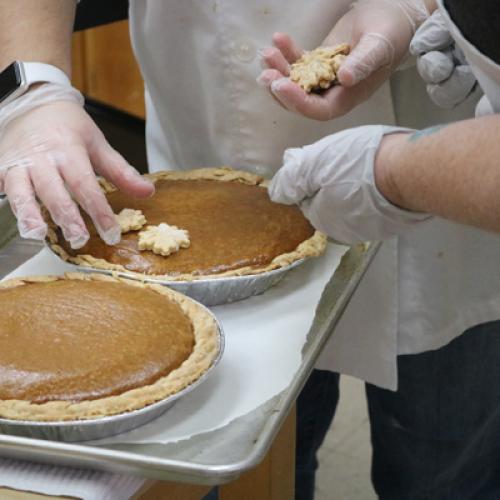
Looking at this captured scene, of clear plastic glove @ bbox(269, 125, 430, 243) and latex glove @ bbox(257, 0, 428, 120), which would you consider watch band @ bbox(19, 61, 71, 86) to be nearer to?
latex glove @ bbox(257, 0, 428, 120)

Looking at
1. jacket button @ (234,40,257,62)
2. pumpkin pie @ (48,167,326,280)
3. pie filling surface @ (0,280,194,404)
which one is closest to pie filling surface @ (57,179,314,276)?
pumpkin pie @ (48,167,326,280)

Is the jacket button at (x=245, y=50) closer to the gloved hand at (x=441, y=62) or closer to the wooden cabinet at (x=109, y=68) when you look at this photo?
the gloved hand at (x=441, y=62)

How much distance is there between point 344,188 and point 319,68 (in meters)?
0.31

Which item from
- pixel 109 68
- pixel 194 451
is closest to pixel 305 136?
pixel 194 451

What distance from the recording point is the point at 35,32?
164 cm

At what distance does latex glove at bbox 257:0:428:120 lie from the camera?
1465mm

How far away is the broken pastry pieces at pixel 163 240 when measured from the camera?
4.79 ft

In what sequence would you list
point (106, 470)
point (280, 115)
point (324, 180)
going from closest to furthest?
1. point (106, 470)
2. point (324, 180)
3. point (280, 115)

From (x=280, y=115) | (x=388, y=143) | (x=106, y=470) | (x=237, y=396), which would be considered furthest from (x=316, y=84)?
(x=106, y=470)

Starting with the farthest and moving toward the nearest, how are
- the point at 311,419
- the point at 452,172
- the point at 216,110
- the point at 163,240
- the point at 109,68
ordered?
the point at 109,68 → the point at 311,419 → the point at 216,110 → the point at 163,240 → the point at 452,172

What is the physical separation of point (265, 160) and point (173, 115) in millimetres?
212

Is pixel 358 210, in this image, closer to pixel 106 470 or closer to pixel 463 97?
pixel 463 97

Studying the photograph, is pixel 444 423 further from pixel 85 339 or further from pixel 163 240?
pixel 85 339

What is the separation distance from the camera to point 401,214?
1.22 metres
